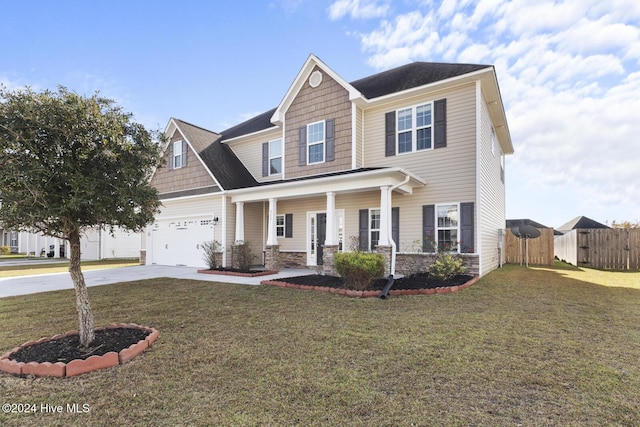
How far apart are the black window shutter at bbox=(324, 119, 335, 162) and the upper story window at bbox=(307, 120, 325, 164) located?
0.71 feet

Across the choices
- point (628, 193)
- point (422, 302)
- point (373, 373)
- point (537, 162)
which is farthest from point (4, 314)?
point (628, 193)

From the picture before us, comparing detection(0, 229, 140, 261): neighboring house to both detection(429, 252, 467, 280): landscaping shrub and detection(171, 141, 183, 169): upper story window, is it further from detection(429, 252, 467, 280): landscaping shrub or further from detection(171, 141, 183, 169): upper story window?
detection(429, 252, 467, 280): landscaping shrub

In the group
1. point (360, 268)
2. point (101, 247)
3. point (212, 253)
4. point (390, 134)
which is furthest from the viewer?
point (101, 247)

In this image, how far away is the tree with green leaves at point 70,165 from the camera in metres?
3.35

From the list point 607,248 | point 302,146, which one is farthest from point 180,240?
point 607,248

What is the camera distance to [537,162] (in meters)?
25.6

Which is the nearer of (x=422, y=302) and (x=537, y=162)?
(x=422, y=302)

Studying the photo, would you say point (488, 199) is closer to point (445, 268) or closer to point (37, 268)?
point (445, 268)

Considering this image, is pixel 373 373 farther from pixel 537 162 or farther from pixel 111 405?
pixel 537 162

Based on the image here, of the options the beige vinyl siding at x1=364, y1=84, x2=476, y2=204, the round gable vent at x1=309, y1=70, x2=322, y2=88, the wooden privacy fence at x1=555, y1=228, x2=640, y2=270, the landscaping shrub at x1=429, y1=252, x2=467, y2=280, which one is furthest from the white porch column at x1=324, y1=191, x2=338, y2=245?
the wooden privacy fence at x1=555, y1=228, x2=640, y2=270

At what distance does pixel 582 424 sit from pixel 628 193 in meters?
39.9

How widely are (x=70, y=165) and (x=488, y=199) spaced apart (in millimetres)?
11833

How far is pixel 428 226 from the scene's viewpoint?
416 inches

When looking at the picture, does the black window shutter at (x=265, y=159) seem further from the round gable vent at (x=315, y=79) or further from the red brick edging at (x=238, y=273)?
the red brick edging at (x=238, y=273)
